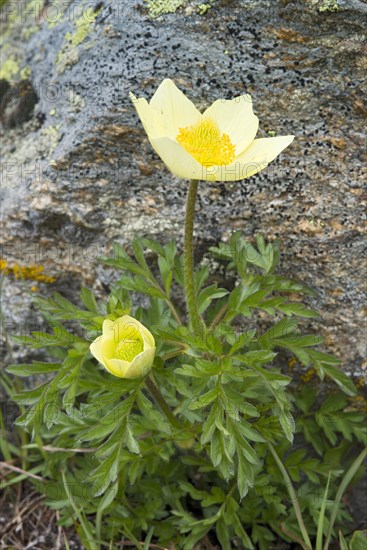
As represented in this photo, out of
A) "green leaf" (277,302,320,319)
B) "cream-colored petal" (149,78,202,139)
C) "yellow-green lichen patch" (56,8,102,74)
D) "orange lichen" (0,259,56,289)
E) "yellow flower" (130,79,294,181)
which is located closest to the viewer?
"yellow flower" (130,79,294,181)

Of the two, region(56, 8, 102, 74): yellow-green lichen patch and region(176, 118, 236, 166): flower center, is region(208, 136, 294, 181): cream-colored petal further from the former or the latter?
region(56, 8, 102, 74): yellow-green lichen patch

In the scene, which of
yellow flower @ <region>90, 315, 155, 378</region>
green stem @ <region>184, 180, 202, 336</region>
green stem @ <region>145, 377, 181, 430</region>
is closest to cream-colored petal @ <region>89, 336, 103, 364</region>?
yellow flower @ <region>90, 315, 155, 378</region>

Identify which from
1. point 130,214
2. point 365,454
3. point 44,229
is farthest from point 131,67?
point 365,454

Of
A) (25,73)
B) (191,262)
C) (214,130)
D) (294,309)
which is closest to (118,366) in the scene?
(191,262)

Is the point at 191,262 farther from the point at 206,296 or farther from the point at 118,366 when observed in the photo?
the point at 118,366

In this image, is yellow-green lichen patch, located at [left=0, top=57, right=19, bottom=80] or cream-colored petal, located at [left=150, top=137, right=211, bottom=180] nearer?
cream-colored petal, located at [left=150, top=137, right=211, bottom=180]
